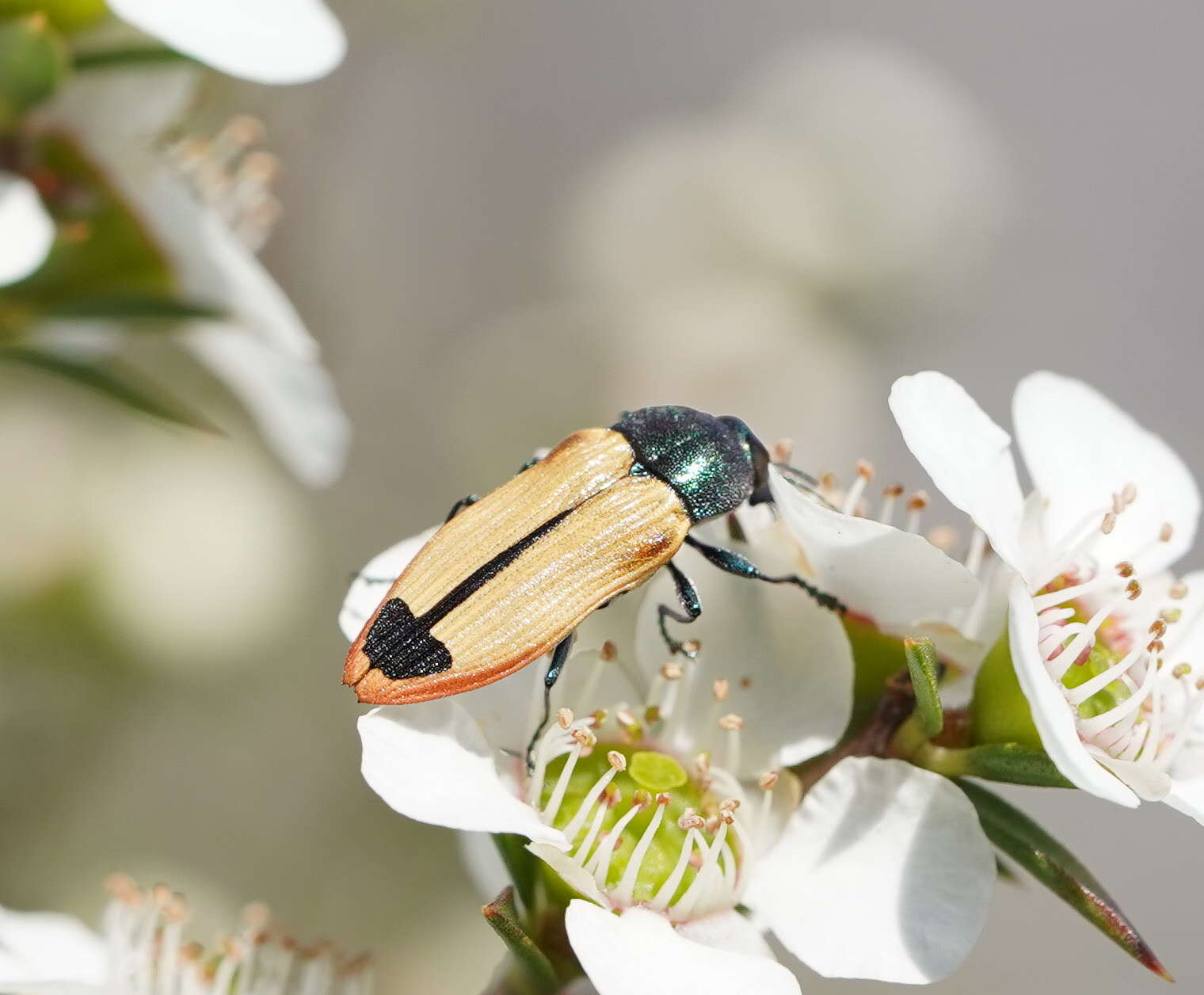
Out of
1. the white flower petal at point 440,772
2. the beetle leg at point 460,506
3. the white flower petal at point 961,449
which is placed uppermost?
the beetle leg at point 460,506

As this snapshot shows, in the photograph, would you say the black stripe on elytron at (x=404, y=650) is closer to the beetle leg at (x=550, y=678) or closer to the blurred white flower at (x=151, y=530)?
the beetle leg at (x=550, y=678)

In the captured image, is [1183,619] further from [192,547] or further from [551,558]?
[192,547]

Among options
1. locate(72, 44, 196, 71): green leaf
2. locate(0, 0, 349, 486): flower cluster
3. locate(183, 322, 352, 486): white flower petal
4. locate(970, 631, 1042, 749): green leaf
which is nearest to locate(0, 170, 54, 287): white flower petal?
locate(0, 0, 349, 486): flower cluster

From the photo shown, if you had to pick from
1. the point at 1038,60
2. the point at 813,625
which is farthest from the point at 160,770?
the point at 1038,60

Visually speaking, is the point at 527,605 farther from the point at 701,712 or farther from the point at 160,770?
the point at 160,770

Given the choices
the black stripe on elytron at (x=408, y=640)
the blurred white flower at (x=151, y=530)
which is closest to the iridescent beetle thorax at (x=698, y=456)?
the black stripe on elytron at (x=408, y=640)

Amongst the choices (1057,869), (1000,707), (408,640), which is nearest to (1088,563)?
(1000,707)
